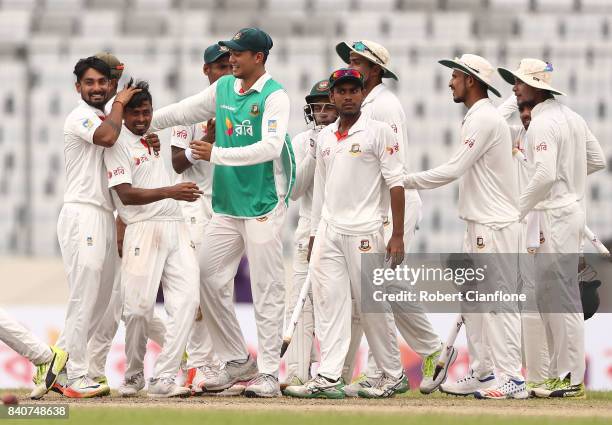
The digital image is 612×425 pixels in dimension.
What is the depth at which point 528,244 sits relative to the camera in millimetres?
11336

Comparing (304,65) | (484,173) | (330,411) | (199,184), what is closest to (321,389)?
(330,411)

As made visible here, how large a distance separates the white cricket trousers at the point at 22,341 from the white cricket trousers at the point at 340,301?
76.4 inches

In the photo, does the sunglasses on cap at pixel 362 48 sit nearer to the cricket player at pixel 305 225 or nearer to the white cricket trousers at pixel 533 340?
the cricket player at pixel 305 225

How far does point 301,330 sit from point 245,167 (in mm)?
1518

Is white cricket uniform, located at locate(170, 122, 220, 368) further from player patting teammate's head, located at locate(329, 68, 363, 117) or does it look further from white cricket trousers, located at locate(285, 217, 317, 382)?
player patting teammate's head, located at locate(329, 68, 363, 117)

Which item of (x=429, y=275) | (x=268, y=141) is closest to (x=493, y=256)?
(x=429, y=275)

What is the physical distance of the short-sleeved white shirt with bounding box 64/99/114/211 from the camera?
1058cm

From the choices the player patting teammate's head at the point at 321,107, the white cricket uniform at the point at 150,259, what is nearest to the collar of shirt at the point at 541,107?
the player patting teammate's head at the point at 321,107

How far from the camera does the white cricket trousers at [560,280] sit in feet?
36.5

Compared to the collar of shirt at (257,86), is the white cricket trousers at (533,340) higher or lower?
lower

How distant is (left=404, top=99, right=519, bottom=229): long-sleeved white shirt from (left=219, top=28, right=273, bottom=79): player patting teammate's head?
1405 millimetres

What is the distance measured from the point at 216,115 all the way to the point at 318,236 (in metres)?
1.21

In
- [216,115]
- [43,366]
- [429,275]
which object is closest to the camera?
[43,366]

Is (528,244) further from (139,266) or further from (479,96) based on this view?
(139,266)
